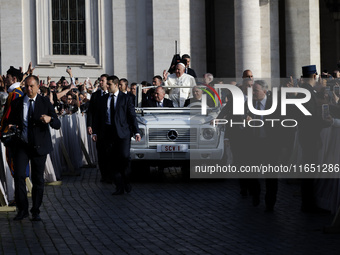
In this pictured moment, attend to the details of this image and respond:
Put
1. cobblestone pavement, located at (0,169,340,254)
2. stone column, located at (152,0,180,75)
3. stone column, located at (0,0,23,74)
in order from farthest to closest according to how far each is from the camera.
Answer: stone column, located at (0,0,23,74)
stone column, located at (152,0,180,75)
cobblestone pavement, located at (0,169,340,254)

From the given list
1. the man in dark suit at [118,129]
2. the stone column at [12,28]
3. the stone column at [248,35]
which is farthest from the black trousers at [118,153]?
the stone column at [12,28]

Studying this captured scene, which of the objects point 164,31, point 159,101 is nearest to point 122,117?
point 159,101

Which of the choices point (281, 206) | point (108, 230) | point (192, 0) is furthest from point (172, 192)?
point (192, 0)

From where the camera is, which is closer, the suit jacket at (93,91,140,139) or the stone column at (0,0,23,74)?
the suit jacket at (93,91,140,139)

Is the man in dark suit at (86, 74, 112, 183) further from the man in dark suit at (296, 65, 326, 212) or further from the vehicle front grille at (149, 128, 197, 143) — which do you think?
the man in dark suit at (296, 65, 326, 212)

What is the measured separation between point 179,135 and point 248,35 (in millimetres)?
16030

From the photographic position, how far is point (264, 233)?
11.0 meters

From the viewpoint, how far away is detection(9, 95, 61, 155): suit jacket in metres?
12.4

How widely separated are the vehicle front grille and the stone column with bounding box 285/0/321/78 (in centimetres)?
1900

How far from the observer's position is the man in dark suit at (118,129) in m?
15.4

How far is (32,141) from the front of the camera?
488 inches

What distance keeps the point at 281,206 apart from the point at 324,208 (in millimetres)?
866

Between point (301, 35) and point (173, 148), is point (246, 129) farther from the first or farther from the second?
point (301, 35)

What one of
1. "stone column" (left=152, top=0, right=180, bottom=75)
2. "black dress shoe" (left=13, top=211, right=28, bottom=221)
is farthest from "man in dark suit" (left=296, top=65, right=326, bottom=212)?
"stone column" (left=152, top=0, right=180, bottom=75)
